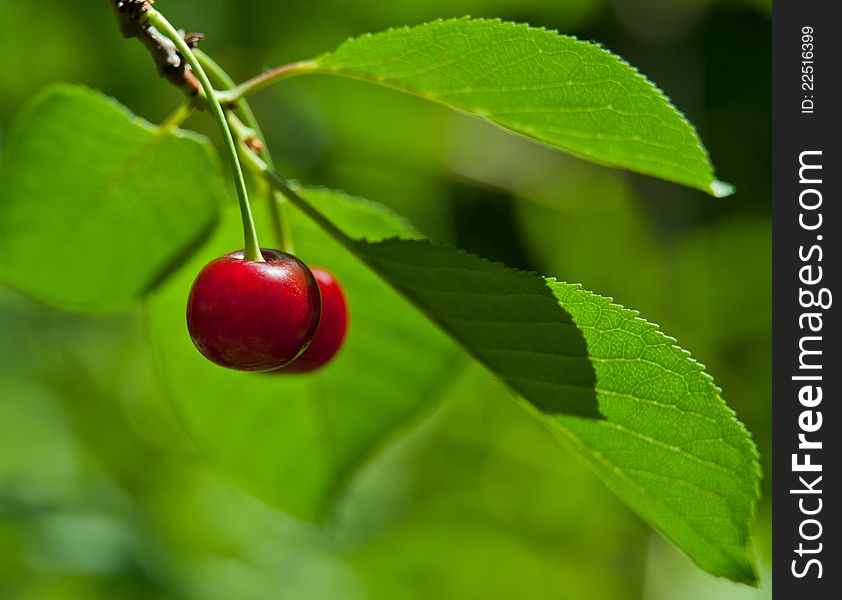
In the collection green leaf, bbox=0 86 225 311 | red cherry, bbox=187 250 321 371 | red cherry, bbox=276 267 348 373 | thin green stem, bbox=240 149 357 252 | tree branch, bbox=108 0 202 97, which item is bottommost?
red cherry, bbox=187 250 321 371

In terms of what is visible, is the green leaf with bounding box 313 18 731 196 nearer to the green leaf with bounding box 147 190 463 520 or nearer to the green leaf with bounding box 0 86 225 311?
the green leaf with bounding box 0 86 225 311

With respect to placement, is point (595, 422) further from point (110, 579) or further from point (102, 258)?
point (110, 579)

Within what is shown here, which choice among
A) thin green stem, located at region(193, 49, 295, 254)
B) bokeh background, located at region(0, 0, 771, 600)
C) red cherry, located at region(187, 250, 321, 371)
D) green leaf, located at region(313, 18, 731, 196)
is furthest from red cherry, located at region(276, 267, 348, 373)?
bokeh background, located at region(0, 0, 771, 600)

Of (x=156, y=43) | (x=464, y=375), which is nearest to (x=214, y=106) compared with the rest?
(x=156, y=43)

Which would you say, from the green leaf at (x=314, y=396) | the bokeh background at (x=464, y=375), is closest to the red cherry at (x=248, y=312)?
the green leaf at (x=314, y=396)

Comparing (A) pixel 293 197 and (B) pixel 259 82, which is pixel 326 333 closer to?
(A) pixel 293 197

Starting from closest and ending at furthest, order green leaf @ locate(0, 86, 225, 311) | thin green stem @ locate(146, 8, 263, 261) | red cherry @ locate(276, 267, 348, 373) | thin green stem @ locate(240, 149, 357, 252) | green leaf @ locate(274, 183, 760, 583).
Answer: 1. thin green stem @ locate(146, 8, 263, 261)
2. green leaf @ locate(274, 183, 760, 583)
3. thin green stem @ locate(240, 149, 357, 252)
4. red cherry @ locate(276, 267, 348, 373)
5. green leaf @ locate(0, 86, 225, 311)

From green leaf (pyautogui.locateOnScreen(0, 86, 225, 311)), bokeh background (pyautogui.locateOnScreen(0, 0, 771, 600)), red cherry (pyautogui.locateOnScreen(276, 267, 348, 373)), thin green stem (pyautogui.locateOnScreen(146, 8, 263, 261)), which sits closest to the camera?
thin green stem (pyautogui.locateOnScreen(146, 8, 263, 261))

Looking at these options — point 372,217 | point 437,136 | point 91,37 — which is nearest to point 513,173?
point 437,136
